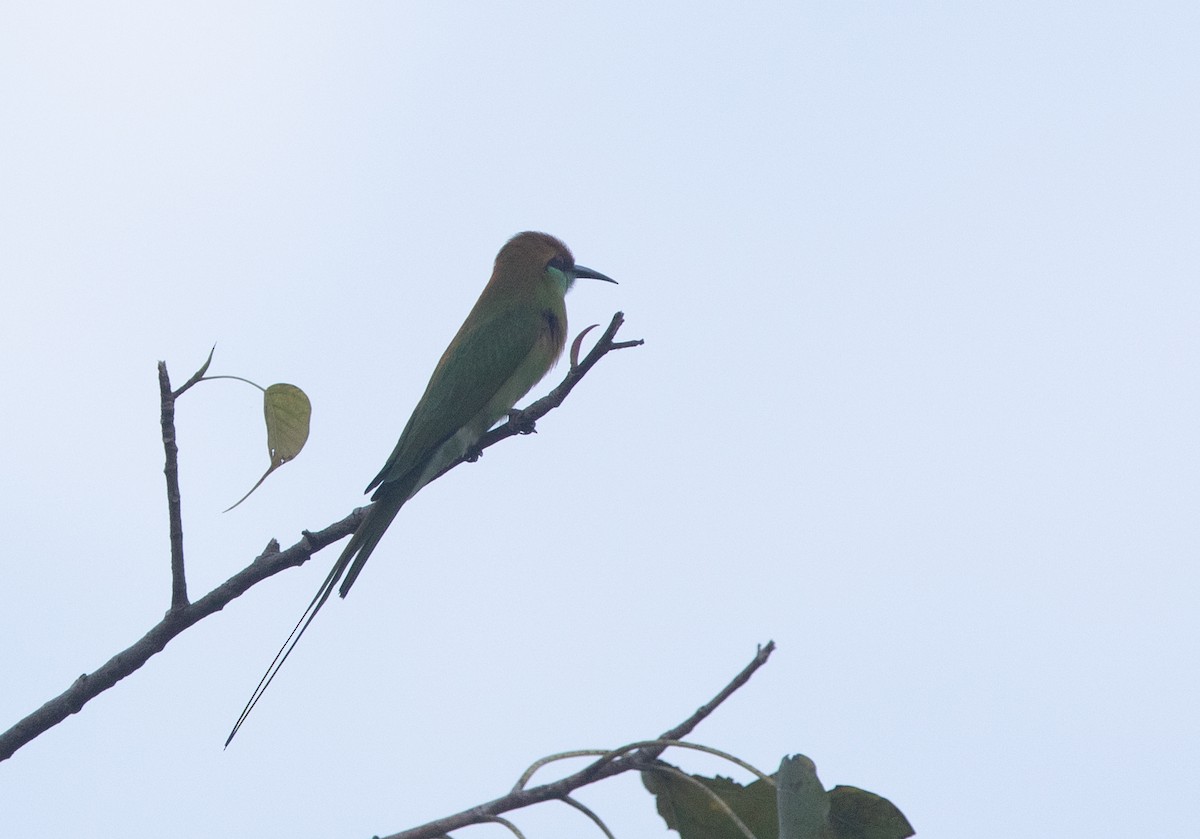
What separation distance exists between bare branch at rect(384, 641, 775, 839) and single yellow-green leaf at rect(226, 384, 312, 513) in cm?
111

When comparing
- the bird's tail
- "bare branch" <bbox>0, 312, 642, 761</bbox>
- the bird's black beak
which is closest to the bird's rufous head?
the bird's black beak

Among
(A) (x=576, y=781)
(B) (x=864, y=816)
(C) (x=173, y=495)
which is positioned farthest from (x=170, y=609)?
(B) (x=864, y=816)

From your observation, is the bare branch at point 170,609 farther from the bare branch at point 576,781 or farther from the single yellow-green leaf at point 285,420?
the bare branch at point 576,781

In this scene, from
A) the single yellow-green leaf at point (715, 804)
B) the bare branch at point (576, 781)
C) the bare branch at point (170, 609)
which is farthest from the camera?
the bare branch at point (170, 609)

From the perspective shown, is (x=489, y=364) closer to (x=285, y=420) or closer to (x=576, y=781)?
(x=285, y=420)

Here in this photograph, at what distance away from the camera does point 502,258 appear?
588 cm

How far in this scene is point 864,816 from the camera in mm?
1305

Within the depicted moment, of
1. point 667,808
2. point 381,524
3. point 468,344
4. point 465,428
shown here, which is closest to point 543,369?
point 468,344

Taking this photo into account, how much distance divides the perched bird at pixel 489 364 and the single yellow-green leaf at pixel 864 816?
212cm

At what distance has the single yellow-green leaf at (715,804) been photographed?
1.32 m

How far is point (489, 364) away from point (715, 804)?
3.75m

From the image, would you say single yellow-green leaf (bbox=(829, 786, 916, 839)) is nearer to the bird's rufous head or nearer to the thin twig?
the thin twig

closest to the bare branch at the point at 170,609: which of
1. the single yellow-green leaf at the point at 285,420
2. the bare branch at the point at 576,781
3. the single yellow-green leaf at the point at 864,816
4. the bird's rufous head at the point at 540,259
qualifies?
the single yellow-green leaf at the point at 285,420

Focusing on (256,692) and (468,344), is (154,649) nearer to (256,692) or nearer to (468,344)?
(256,692)
